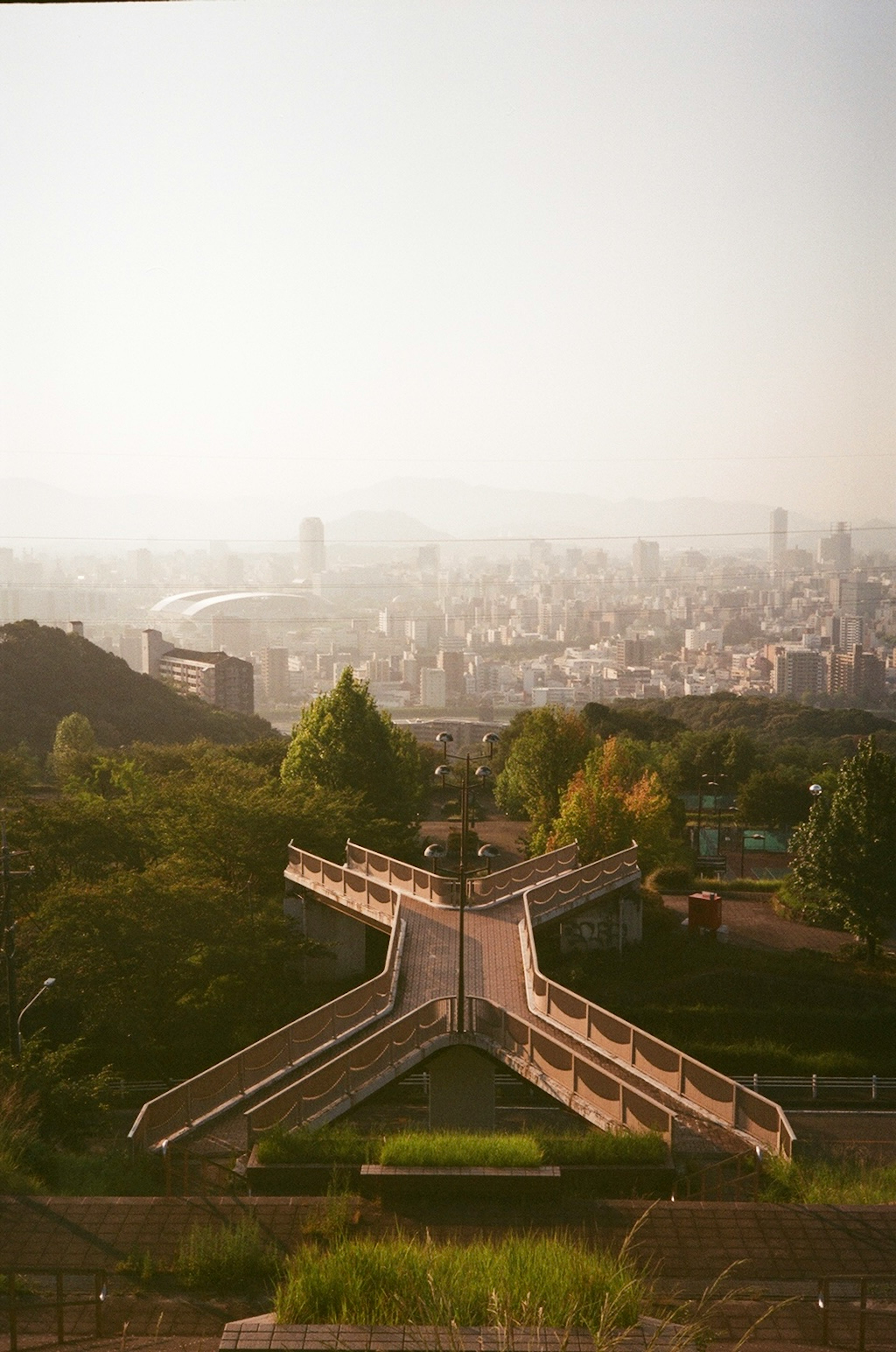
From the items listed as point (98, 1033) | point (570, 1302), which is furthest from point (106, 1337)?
point (98, 1033)

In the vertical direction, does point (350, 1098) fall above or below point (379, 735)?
below

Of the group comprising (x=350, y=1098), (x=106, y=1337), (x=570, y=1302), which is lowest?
(x=350, y=1098)

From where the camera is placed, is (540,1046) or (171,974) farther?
(171,974)

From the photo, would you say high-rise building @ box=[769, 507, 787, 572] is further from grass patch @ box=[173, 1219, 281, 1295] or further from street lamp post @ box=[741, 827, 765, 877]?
grass patch @ box=[173, 1219, 281, 1295]

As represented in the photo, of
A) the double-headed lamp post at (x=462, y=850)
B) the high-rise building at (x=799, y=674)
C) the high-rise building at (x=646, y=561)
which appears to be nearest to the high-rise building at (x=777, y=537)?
the high-rise building at (x=646, y=561)

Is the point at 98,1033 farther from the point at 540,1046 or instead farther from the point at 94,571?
the point at 94,571
